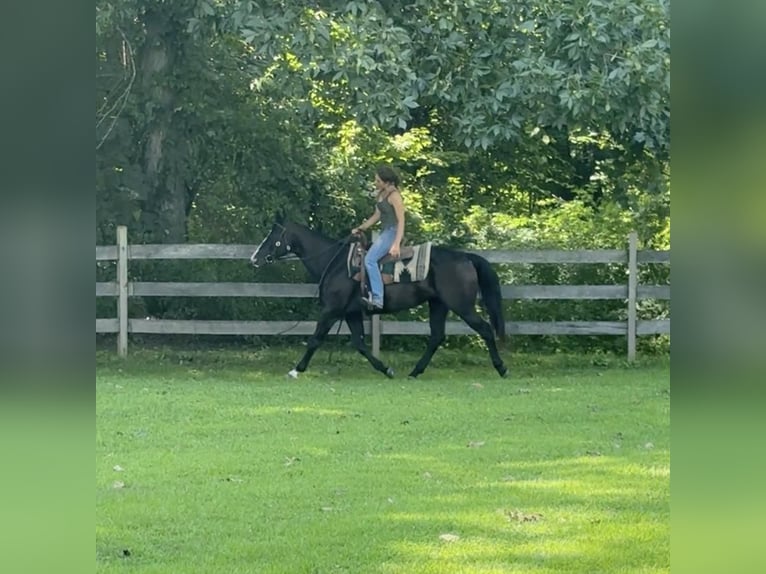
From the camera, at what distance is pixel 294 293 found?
1242cm

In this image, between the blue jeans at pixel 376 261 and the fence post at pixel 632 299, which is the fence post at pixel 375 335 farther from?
the fence post at pixel 632 299

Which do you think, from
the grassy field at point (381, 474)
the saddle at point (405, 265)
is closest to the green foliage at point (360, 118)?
the saddle at point (405, 265)

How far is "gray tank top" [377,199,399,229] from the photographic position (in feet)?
37.0

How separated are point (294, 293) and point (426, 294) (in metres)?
1.55

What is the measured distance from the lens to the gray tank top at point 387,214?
11281 mm

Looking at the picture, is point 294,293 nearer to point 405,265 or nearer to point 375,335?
point 375,335

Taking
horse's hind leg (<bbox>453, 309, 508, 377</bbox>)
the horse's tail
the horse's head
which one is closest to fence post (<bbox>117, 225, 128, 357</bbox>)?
the horse's head

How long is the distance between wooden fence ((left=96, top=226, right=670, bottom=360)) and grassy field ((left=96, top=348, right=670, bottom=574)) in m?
1.21

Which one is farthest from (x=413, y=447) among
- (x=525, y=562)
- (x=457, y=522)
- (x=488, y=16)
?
(x=488, y=16)

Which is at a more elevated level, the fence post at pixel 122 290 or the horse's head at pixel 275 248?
the horse's head at pixel 275 248

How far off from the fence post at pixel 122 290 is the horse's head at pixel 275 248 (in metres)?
1.47

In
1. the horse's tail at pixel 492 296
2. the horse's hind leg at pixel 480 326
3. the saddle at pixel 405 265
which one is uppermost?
the saddle at pixel 405 265
